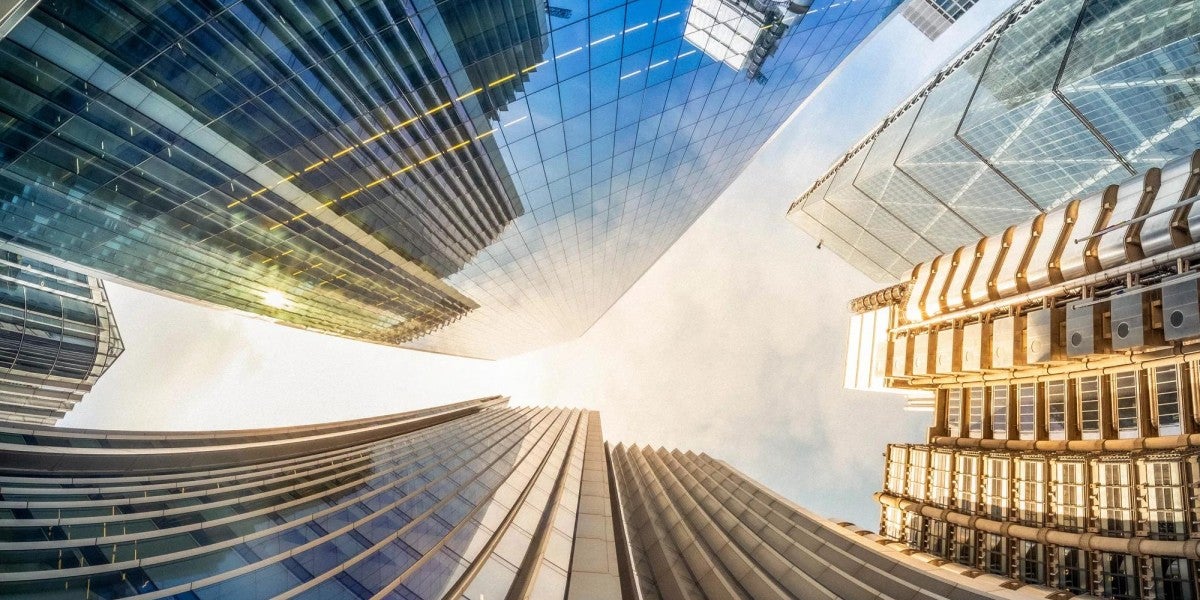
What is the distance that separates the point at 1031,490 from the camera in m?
37.1

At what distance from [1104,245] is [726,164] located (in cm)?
2396

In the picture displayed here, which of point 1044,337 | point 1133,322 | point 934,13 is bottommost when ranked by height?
point 1133,322

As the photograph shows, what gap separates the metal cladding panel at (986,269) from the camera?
146ft

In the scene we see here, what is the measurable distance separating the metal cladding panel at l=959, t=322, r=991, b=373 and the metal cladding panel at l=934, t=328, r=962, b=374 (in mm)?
411

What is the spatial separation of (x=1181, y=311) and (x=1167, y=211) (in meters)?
6.61

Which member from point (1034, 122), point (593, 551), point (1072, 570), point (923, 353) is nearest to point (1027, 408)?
point (923, 353)

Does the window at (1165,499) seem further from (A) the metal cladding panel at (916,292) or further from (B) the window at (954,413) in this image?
(A) the metal cladding panel at (916,292)

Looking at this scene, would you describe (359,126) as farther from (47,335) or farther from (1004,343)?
(1004,343)

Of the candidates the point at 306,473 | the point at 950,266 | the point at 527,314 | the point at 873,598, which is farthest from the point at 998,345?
the point at 306,473

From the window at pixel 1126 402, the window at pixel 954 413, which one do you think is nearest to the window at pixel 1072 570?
the window at pixel 1126 402

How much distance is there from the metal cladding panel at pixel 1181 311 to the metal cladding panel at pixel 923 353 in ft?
74.2

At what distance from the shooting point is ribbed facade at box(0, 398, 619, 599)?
30.1 feet

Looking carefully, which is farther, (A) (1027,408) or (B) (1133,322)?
(A) (1027,408)

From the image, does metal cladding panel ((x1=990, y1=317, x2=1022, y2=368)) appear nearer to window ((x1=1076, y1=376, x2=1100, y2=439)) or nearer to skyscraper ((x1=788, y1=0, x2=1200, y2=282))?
window ((x1=1076, y1=376, x2=1100, y2=439))
